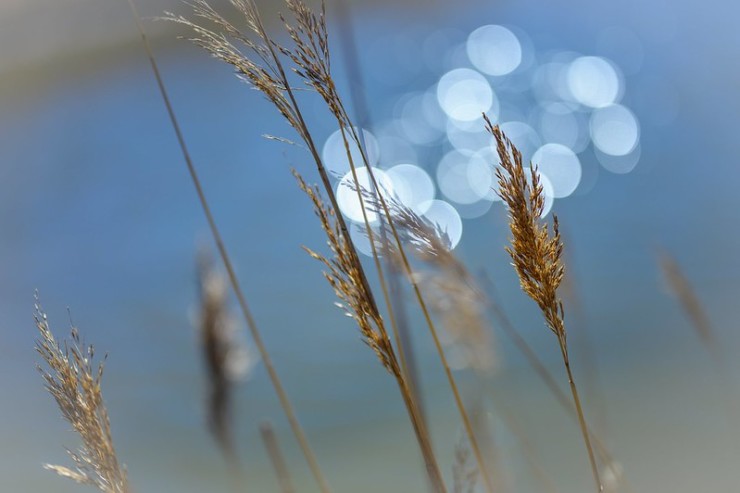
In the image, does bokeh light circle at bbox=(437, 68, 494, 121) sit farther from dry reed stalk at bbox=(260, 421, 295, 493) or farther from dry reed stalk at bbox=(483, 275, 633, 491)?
dry reed stalk at bbox=(260, 421, 295, 493)

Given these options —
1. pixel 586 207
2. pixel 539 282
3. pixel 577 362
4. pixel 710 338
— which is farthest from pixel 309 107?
pixel 539 282

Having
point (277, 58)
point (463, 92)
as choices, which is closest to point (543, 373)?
point (277, 58)

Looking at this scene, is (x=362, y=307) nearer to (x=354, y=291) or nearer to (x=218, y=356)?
(x=354, y=291)

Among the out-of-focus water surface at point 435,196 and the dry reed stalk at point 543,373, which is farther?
the out-of-focus water surface at point 435,196

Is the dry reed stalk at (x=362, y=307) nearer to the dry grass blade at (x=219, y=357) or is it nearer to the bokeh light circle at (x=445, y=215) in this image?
the dry grass blade at (x=219, y=357)

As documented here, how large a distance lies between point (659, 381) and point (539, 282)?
310 cm

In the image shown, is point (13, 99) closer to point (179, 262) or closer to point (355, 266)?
point (179, 262)

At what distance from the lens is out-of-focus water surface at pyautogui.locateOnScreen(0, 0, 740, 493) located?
3422 mm

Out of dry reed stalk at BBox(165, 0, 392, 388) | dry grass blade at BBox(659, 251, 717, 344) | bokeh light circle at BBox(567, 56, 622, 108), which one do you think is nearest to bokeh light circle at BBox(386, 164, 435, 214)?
bokeh light circle at BBox(567, 56, 622, 108)

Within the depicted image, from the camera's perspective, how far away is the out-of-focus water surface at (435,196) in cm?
342

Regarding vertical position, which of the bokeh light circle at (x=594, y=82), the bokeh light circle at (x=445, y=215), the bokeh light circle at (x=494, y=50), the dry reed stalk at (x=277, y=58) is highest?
the bokeh light circle at (x=494, y=50)

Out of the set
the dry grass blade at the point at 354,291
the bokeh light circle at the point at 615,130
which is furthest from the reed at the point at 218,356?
the bokeh light circle at the point at 615,130

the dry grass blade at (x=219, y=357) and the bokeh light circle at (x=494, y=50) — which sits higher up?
the bokeh light circle at (x=494, y=50)

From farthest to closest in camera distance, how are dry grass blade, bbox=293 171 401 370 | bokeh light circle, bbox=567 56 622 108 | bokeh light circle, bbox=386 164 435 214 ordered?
bokeh light circle, bbox=567 56 622 108, bokeh light circle, bbox=386 164 435 214, dry grass blade, bbox=293 171 401 370
